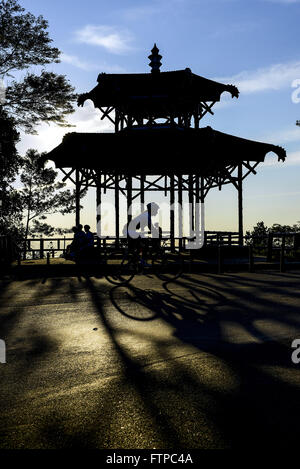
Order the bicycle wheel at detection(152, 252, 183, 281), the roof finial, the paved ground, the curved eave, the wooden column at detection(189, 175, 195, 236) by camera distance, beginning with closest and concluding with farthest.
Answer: the paved ground, the bicycle wheel at detection(152, 252, 183, 281), the curved eave, the wooden column at detection(189, 175, 195, 236), the roof finial

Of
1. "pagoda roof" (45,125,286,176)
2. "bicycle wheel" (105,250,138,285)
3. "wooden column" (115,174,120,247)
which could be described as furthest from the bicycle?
"wooden column" (115,174,120,247)

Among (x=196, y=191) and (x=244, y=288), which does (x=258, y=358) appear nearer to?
(x=244, y=288)

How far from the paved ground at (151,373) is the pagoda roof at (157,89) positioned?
16.8 m

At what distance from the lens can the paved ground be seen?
399 centimetres

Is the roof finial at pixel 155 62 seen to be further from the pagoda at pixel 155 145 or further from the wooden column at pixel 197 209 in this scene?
the wooden column at pixel 197 209

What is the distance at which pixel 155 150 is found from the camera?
24.6m

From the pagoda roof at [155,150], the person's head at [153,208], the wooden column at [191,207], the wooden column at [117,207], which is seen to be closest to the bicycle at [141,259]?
the person's head at [153,208]

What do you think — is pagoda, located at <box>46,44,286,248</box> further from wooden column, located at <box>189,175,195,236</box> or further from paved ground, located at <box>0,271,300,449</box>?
paved ground, located at <box>0,271,300,449</box>

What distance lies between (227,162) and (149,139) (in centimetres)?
478

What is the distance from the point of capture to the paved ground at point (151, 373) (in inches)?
157

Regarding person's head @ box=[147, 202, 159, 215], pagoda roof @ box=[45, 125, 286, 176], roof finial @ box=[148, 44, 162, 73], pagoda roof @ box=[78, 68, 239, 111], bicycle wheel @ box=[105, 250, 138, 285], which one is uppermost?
roof finial @ box=[148, 44, 162, 73]

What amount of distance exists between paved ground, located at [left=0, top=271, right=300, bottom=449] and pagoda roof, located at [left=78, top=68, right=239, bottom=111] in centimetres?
1678

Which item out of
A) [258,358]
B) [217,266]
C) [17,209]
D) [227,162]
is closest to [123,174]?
[227,162]

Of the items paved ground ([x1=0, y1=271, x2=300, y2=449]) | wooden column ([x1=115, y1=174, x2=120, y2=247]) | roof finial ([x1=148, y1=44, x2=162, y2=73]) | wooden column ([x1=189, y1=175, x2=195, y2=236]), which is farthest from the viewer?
roof finial ([x1=148, y1=44, x2=162, y2=73])
